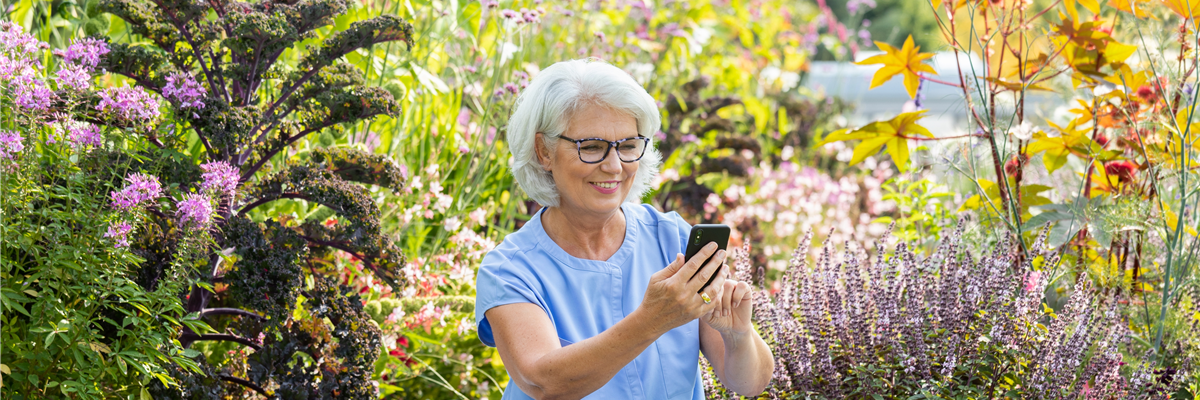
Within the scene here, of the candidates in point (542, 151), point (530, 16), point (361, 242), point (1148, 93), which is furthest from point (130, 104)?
point (1148, 93)

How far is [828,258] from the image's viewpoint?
224 cm

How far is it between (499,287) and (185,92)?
931 mm

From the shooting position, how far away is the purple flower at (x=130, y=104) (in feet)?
5.91

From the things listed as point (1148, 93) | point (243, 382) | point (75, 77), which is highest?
point (1148, 93)

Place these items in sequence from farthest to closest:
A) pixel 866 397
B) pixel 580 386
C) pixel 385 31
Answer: pixel 385 31, pixel 866 397, pixel 580 386

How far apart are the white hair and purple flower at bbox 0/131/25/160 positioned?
3.10ft

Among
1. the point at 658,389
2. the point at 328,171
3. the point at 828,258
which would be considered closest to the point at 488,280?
the point at 658,389

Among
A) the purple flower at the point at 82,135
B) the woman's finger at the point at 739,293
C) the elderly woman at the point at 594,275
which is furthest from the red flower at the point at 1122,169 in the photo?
the purple flower at the point at 82,135

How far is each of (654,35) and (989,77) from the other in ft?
9.83

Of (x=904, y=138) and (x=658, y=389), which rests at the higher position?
(x=904, y=138)

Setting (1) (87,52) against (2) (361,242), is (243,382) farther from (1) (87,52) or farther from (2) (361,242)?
(1) (87,52)

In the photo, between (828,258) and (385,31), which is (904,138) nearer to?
(828,258)

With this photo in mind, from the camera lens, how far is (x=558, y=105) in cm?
160

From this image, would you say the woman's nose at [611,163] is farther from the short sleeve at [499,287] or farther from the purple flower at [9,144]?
the purple flower at [9,144]
